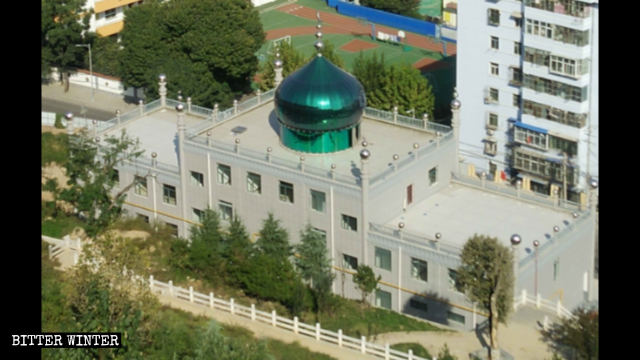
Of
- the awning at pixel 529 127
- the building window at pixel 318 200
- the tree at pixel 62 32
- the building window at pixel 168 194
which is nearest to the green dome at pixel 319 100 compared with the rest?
the building window at pixel 318 200

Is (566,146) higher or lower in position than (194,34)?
lower

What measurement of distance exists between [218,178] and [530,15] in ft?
101

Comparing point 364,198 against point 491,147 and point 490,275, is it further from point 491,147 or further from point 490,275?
point 491,147

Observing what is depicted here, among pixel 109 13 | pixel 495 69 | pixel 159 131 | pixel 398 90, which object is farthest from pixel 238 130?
pixel 109 13

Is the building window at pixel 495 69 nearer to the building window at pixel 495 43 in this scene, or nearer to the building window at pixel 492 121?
the building window at pixel 495 43

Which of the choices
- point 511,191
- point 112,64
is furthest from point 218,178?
point 112,64

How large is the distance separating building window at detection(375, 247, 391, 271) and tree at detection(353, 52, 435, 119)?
2861 centimetres

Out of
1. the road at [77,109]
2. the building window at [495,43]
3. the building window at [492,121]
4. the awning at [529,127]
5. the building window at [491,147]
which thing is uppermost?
the building window at [495,43]

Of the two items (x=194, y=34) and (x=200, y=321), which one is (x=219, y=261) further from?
(x=194, y=34)

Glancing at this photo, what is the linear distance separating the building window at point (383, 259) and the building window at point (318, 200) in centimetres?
442

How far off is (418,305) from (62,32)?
56341 millimetres

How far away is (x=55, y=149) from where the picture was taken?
9719cm

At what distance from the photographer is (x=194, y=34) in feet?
355

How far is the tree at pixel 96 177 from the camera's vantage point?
82.8m
